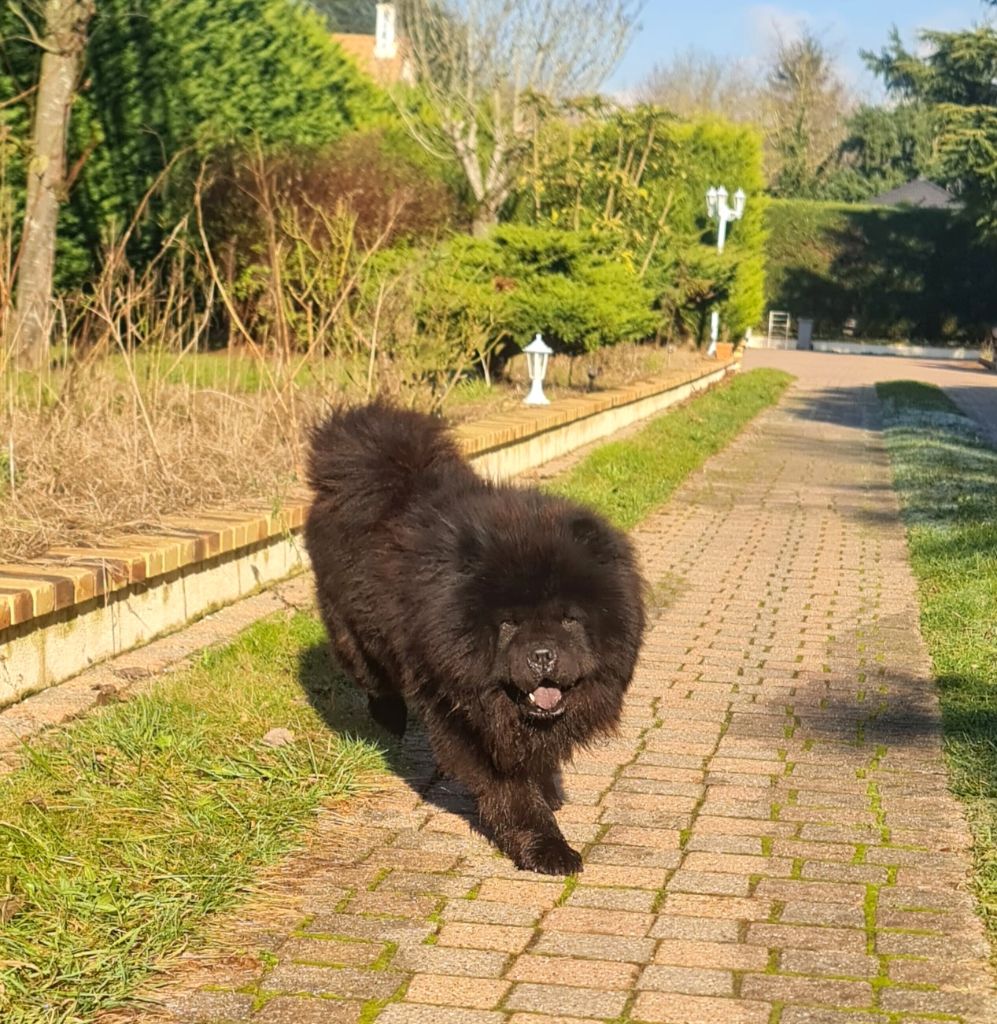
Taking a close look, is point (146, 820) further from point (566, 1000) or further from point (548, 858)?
point (566, 1000)

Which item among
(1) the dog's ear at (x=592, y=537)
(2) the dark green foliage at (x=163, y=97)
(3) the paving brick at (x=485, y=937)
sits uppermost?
(2) the dark green foliage at (x=163, y=97)

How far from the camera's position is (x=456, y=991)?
3.21m

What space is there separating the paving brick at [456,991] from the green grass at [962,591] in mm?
1251

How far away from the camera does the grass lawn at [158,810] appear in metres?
3.23

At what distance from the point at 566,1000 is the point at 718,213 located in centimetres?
2762

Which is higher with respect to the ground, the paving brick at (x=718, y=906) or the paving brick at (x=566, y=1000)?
the paving brick at (x=566, y=1000)

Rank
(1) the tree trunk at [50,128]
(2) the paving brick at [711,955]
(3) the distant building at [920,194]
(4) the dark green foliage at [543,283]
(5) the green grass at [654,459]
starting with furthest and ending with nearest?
(3) the distant building at [920,194] → (4) the dark green foliage at [543,283] → (1) the tree trunk at [50,128] → (5) the green grass at [654,459] → (2) the paving brick at [711,955]

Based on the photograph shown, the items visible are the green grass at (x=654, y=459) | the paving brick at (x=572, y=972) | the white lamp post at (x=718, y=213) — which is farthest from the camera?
the white lamp post at (x=718, y=213)

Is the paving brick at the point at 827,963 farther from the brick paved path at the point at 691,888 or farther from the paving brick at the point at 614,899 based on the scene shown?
the paving brick at the point at 614,899

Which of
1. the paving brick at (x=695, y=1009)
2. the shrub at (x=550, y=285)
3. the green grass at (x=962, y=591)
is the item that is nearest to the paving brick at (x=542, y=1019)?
the paving brick at (x=695, y=1009)

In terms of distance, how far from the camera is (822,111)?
2554 inches

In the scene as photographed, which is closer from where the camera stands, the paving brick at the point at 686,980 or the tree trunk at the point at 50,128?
the paving brick at the point at 686,980

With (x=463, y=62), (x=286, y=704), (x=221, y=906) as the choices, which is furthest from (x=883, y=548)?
(x=463, y=62)

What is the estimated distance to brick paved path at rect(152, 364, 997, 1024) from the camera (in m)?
3.19
